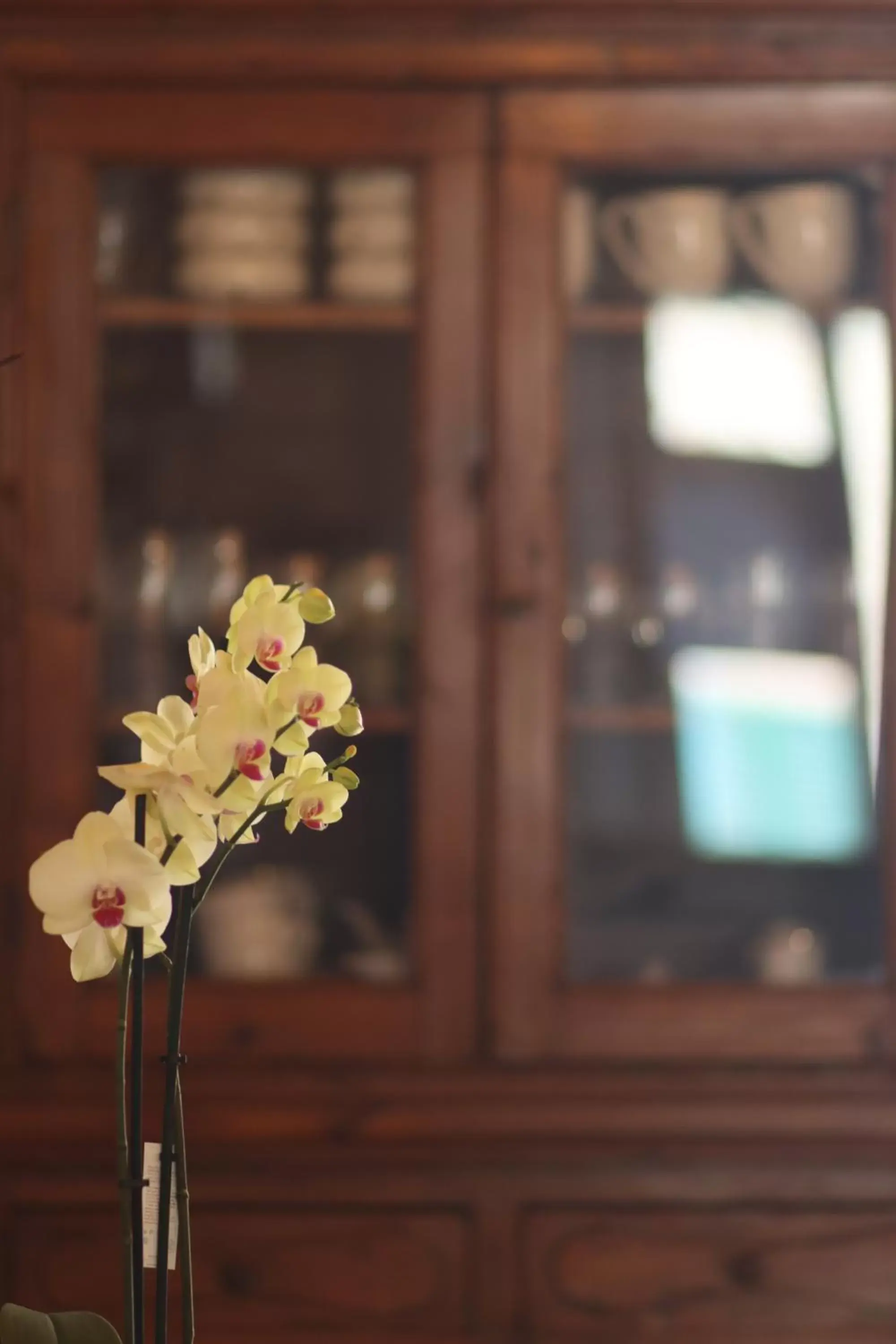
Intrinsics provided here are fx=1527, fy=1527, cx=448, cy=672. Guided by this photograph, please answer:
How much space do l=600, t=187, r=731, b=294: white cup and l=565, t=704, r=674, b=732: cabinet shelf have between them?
46cm

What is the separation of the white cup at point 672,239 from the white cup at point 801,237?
1.1 inches

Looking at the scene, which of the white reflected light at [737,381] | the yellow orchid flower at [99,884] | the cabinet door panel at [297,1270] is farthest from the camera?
the white reflected light at [737,381]

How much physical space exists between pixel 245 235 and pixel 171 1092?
1298 mm

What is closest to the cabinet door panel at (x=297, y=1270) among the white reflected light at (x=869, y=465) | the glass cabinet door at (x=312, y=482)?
the glass cabinet door at (x=312, y=482)

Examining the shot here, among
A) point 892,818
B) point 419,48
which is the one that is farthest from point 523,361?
point 892,818

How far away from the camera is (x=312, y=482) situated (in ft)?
5.56

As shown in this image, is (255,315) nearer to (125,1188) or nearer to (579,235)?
(579,235)

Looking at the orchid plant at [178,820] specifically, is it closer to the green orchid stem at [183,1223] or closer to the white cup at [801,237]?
the green orchid stem at [183,1223]

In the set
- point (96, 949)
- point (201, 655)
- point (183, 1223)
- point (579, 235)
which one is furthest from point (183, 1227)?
point (579, 235)

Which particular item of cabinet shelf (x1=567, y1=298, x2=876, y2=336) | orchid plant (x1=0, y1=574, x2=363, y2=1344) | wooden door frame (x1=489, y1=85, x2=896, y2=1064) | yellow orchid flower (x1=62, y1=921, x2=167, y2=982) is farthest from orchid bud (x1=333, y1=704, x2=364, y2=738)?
cabinet shelf (x1=567, y1=298, x2=876, y2=336)

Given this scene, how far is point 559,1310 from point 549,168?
48.0 inches

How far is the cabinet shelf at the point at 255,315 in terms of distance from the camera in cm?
168

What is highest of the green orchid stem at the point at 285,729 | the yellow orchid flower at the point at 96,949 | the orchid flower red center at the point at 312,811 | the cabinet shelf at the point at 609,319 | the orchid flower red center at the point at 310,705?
the cabinet shelf at the point at 609,319

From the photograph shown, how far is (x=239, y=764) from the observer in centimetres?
57
